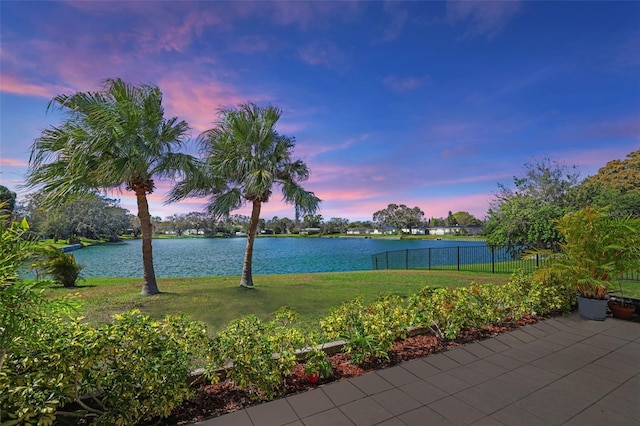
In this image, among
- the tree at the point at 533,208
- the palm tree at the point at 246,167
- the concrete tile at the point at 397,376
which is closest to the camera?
the concrete tile at the point at 397,376

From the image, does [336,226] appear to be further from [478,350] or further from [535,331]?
[478,350]

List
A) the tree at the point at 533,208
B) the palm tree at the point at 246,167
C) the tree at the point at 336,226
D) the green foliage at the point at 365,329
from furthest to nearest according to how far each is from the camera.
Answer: the tree at the point at 336,226, the tree at the point at 533,208, the palm tree at the point at 246,167, the green foliage at the point at 365,329

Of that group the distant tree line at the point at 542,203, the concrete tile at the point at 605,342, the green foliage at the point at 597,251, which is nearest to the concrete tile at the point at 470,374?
the concrete tile at the point at 605,342

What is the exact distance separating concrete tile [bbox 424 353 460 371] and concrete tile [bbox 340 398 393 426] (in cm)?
96

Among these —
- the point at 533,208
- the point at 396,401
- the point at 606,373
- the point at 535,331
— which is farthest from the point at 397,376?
the point at 533,208

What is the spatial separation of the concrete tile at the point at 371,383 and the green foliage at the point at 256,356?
63cm

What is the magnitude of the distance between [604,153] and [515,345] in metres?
10.7

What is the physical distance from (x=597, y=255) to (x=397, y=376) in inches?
159

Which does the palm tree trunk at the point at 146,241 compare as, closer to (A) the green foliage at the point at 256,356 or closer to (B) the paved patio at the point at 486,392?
(A) the green foliage at the point at 256,356

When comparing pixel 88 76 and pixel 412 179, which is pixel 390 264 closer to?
pixel 412 179

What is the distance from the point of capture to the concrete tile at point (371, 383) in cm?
227

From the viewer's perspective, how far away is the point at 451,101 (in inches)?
323

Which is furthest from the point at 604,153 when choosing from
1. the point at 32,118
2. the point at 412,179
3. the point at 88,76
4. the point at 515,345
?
the point at 32,118

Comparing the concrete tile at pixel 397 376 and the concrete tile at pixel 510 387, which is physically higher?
the concrete tile at pixel 510 387
